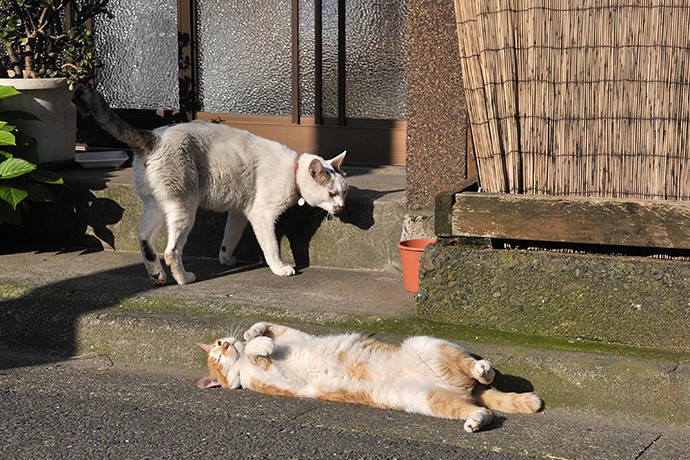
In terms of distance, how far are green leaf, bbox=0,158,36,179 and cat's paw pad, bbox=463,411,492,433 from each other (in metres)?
3.31

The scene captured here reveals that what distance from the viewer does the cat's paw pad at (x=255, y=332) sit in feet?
15.5

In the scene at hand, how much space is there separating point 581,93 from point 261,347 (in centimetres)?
194

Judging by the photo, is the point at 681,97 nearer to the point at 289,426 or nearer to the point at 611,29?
the point at 611,29

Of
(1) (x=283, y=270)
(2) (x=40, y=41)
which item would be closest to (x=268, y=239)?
(1) (x=283, y=270)

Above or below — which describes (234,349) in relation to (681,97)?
below

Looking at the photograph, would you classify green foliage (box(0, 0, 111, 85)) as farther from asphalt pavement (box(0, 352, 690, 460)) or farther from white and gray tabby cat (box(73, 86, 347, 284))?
asphalt pavement (box(0, 352, 690, 460))

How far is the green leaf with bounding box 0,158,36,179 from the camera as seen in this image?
6105mm

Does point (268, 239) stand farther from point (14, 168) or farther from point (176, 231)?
point (14, 168)

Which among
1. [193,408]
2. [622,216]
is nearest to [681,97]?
[622,216]

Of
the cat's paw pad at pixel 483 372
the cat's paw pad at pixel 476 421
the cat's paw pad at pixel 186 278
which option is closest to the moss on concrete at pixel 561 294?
the cat's paw pad at pixel 483 372

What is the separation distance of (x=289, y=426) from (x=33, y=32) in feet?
13.3

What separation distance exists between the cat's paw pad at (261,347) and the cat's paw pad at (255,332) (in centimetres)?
11

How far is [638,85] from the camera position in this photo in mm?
4766

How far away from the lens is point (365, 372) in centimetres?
454
